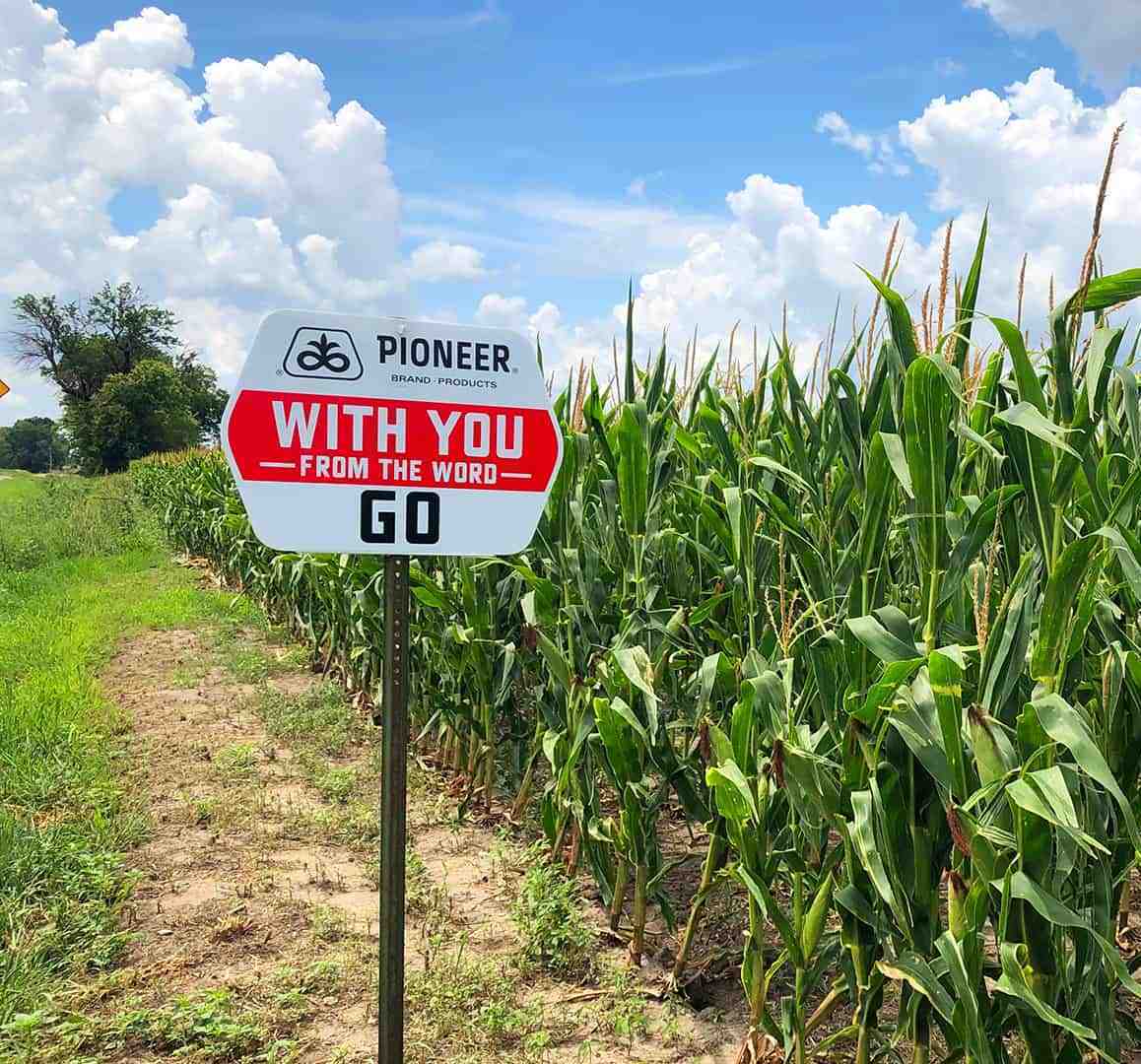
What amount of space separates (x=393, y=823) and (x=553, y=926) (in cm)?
109

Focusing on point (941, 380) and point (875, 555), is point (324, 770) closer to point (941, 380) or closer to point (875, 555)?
point (875, 555)

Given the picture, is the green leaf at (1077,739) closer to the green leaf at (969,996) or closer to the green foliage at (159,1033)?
the green leaf at (969,996)

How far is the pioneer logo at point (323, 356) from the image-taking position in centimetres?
194

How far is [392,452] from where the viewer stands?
2002 millimetres

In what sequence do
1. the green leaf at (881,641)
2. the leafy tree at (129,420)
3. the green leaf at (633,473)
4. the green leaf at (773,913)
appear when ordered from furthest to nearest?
the leafy tree at (129,420) < the green leaf at (633,473) < the green leaf at (773,913) < the green leaf at (881,641)

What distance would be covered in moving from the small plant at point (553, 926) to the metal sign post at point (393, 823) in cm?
80

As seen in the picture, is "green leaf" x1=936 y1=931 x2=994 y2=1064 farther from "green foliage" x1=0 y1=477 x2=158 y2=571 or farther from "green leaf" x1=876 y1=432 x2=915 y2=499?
"green foliage" x1=0 y1=477 x2=158 y2=571

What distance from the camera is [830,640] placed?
A: 2.01 metres

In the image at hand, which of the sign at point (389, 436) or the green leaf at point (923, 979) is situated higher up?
the sign at point (389, 436)

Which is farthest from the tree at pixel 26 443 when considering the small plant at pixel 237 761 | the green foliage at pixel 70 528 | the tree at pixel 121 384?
the small plant at pixel 237 761

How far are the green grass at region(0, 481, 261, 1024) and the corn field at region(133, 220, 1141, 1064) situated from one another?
4.76 ft

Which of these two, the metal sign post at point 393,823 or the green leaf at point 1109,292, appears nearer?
the green leaf at point 1109,292

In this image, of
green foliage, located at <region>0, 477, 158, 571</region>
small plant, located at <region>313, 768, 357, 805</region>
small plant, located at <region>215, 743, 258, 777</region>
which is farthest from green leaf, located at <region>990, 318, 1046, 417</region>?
green foliage, located at <region>0, 477, 158, 571</region>

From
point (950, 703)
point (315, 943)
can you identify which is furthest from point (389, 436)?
point (315, 943)
